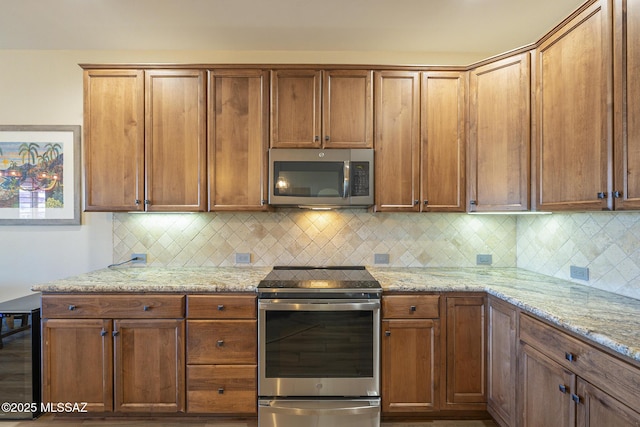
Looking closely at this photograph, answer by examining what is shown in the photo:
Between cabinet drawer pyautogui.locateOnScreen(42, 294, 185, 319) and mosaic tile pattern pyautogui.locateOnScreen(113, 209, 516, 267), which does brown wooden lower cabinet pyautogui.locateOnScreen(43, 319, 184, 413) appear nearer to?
cabinet drawer pyautogui.locateOnScreen(42, 294, 185, 319)

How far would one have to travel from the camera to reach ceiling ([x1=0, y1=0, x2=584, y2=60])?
224 cm

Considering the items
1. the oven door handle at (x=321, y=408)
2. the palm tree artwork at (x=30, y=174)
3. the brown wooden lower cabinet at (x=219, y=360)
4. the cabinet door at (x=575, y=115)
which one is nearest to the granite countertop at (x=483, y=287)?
the brown wooden lower cabinet at (x=219, y=360)

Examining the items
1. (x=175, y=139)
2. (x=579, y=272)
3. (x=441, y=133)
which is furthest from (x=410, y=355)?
(x=175, y=139)

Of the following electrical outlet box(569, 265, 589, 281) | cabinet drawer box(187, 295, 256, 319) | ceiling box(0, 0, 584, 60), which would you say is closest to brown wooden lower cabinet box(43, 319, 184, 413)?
cabinet drawer box(187, 295, 256, 319)

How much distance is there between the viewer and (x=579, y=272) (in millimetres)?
2188

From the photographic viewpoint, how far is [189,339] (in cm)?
217

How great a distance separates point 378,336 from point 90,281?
2.03m

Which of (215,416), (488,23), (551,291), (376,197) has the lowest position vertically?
(215,416)

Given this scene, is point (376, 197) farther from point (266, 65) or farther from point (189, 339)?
point (189, 339)

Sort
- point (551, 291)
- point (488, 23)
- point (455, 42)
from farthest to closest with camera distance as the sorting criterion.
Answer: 1. point (455, 42)
2. point (488, 23)
3. point (551, 291)

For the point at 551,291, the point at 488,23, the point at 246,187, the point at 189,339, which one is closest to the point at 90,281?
the point at 189,339

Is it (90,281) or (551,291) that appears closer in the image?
(551,291)

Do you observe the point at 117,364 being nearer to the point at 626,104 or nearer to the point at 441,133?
the point at 441,133

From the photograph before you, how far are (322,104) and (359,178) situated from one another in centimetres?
64
